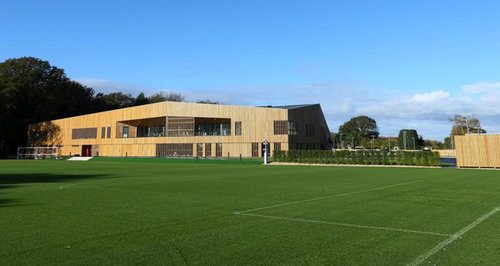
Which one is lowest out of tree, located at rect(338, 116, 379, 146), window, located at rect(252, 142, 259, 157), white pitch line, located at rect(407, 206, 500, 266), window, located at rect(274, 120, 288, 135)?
white pitch line, located at rect(407, 206, 500, 266)

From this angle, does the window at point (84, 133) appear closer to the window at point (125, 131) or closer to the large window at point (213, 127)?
the window at point (125, 131)

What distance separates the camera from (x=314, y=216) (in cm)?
970

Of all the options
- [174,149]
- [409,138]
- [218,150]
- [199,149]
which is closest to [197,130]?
[199,149]

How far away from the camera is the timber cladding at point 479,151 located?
121 ft

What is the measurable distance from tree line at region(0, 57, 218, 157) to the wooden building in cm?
1179

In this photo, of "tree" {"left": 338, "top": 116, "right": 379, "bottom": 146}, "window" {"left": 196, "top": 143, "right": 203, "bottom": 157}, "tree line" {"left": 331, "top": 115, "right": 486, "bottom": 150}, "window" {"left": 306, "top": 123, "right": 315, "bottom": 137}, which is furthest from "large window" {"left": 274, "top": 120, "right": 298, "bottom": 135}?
"tree" {"left": 338, "top": 116, "right": 379, "bottom": 146}

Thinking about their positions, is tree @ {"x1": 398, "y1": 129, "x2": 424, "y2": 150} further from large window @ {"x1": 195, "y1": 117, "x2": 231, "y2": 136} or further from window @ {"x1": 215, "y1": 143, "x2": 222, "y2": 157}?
window @ {"x1": 215, "y1": 143, "x2": 222, "y2": 157}

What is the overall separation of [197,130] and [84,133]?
28.2 metres

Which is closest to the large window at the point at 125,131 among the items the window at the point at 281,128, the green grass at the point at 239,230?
the window at the point at 281,128

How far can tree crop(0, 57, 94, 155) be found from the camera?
90.1 m

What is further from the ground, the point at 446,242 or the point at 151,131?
the point at 151,131

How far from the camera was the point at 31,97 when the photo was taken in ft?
315

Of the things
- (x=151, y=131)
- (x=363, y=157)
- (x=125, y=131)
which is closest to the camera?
(x=363, y=157)

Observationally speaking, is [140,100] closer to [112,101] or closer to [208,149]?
[112,101]
